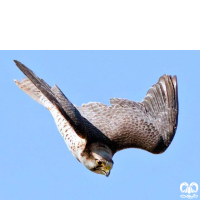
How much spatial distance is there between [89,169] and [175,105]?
2.43 m

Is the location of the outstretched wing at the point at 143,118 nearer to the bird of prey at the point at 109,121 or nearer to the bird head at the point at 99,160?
the bird of prey at the point at 109,121

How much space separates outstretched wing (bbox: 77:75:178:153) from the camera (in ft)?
32.3

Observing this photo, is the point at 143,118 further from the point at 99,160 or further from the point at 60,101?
the point at 60,101

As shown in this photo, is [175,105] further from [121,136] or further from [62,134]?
[62,134]

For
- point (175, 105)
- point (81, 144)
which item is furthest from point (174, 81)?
point (81, 144)

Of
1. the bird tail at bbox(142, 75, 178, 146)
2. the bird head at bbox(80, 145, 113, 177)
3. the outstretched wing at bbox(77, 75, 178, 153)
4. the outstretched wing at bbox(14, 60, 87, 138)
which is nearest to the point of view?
the outstretched wing at bbox(14, 60, 87, 138)

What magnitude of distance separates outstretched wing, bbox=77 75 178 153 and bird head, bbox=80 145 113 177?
0.39 meters

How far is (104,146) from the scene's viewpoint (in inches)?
374

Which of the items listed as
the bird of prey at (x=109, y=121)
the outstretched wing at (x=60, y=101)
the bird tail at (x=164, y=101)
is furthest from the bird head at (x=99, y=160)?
the bird tail at (x=164, y=101)

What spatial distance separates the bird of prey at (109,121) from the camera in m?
9.09

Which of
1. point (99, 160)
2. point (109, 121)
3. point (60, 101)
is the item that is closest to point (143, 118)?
point (109, 121)

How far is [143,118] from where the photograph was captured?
10273 millimetres

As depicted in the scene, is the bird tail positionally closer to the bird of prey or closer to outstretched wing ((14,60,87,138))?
the bird of prey

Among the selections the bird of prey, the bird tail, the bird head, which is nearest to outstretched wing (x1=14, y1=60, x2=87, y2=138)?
the bird of prey
